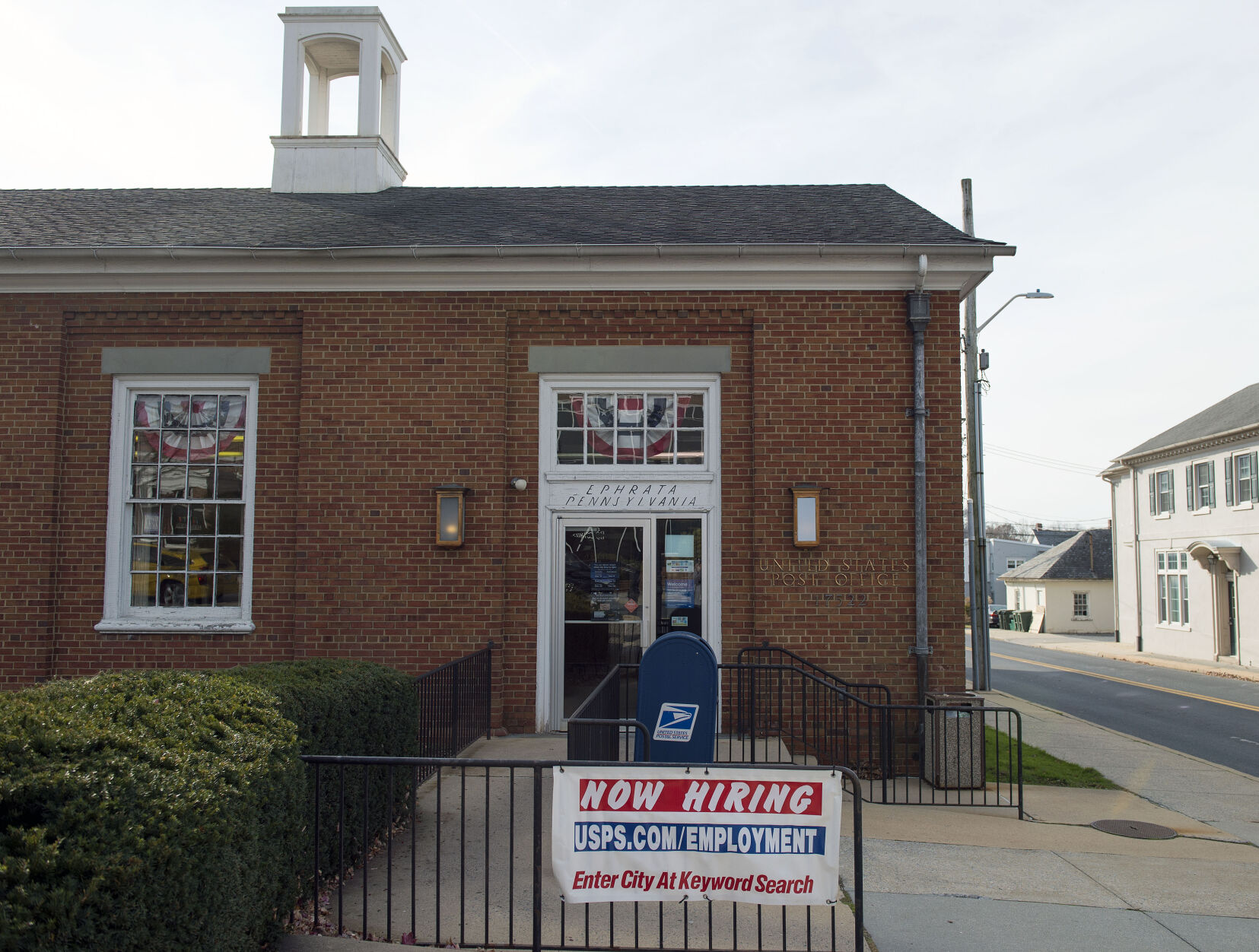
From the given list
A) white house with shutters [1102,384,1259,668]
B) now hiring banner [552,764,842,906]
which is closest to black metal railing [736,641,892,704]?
now hiring banner [552,764,842,906]

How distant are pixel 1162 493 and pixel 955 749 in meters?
29.5

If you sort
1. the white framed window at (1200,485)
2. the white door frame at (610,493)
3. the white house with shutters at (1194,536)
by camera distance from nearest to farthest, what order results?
the white door frame at (610,493)
the white house with shutters at (1194,536)
the white framed window at (1200,485)

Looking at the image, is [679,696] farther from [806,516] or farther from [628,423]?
[628,423]

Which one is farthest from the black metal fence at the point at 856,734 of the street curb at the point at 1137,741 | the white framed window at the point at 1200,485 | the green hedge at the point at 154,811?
the white framed window at the point at 1200,485

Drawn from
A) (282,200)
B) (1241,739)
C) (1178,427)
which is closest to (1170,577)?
(1178,427)

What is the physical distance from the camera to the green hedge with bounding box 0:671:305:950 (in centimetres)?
298

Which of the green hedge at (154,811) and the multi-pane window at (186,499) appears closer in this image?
the green hedge at (154,811)

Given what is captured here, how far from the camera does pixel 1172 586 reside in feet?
108

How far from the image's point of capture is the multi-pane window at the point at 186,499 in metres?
9.66

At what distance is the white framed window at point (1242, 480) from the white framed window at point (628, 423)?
24940mm

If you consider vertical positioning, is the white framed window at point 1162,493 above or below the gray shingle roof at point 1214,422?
below

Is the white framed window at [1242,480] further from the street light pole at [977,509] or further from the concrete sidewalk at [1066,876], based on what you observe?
the concrete sidewalk at [1066,876]

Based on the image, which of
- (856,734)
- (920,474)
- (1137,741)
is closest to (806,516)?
(920,474)

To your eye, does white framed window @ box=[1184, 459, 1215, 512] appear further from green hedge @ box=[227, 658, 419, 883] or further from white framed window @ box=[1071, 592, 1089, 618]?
green hedge @ box=[227, 658, 419, 883]
